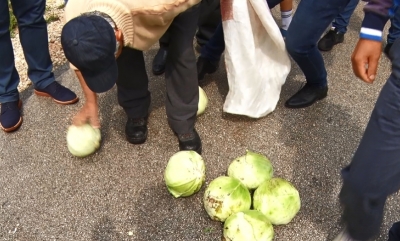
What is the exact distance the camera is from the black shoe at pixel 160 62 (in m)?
3.66

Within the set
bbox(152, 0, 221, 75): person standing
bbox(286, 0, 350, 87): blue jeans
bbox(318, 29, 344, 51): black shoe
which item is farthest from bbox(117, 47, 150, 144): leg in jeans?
bbox(318, 29, 344, 51): black shoe

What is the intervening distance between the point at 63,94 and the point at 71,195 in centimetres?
107

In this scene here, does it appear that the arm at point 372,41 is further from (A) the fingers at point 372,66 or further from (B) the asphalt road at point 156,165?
(B) the asphalt road at point 156,165

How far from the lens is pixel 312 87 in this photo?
3205mm

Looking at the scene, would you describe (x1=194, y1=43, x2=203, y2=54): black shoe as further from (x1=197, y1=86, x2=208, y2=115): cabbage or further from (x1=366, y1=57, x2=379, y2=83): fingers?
(x1=366, y1=57, x2=379, y2=83): fingers

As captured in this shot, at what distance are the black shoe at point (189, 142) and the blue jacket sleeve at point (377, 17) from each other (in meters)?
1.35

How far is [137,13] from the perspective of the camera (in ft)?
6.77

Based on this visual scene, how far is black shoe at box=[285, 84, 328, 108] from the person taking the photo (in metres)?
3.20

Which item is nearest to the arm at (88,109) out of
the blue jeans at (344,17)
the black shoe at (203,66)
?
the black shoe at (203,66)

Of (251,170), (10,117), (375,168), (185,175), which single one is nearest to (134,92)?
(185,175)

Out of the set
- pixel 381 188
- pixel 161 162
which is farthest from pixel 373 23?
pixel 161 162

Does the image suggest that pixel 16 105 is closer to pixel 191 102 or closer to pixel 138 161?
pixel 138 161

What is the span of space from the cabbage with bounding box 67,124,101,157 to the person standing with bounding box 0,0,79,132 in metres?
0.74

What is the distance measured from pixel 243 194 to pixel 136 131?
0.99 meters
